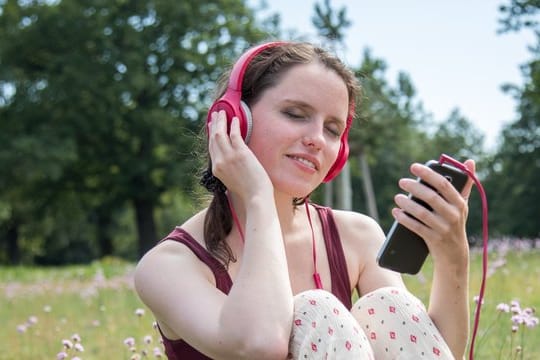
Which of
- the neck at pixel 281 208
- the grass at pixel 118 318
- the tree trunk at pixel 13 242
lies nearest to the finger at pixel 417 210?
the neck at pixel 281 208

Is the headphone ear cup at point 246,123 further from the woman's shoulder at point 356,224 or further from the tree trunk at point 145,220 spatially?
the tree trunk at point 145,220

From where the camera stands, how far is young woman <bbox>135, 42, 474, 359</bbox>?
213 centimetres

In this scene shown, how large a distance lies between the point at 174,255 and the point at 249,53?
2.65 ft

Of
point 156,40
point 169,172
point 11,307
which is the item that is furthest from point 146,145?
point 11,307

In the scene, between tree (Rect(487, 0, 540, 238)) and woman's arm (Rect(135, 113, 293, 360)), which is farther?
tree (Rect(487, 0, 540, 238))

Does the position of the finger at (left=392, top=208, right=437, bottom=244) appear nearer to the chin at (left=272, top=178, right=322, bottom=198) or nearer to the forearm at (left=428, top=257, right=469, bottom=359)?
the forearm at (left=428, top=257, right=469, bottom=359)

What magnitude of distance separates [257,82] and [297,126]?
27 centimetres

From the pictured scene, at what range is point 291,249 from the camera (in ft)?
9.15

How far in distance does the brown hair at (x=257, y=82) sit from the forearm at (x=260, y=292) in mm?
375

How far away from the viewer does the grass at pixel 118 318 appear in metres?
4.54

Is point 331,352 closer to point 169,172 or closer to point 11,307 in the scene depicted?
point 11,307

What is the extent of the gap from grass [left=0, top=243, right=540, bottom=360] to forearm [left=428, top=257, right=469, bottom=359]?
1.03 meters

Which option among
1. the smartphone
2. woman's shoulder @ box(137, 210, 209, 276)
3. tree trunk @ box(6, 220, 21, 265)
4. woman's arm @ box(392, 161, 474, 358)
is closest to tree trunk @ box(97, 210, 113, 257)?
tree trunk @ box(6, 220, 21, 265)

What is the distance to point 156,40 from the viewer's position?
31172mm
